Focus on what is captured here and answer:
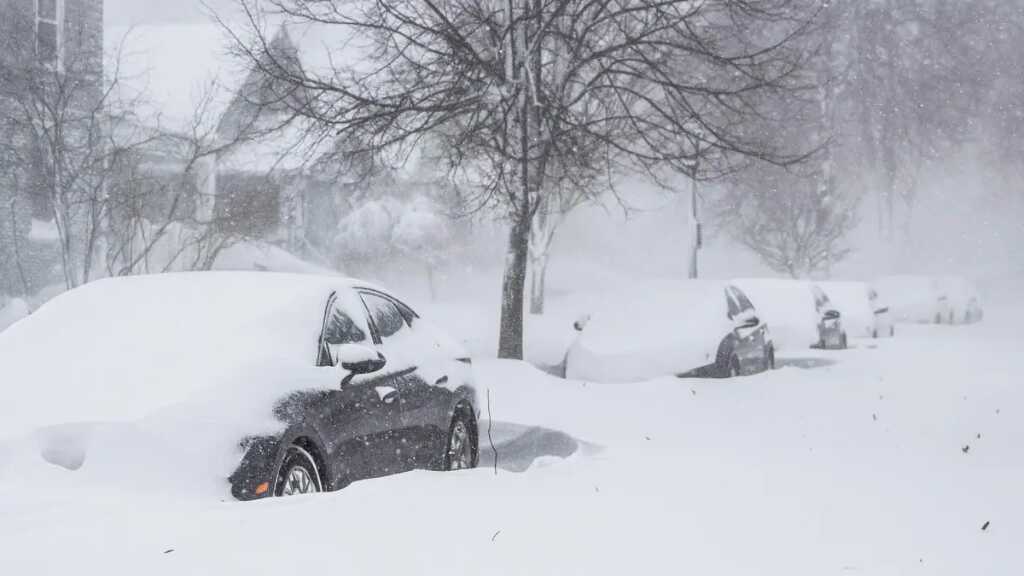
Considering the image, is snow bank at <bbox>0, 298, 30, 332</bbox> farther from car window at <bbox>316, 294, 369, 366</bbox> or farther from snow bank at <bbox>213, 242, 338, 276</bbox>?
car window at <bbox>316, 294, 369, 366</bbox>

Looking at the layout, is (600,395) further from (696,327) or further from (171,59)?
(171,59)

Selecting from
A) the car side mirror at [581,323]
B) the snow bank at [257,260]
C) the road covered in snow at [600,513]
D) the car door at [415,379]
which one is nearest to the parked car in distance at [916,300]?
the snow bank at [257,260]

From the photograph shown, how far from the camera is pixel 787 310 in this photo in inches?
840

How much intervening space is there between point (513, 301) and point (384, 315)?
960cm

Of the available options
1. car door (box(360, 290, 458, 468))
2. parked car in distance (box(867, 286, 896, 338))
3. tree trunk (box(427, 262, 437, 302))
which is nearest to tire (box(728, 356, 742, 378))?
car door (box(360, 290, 458, 468))

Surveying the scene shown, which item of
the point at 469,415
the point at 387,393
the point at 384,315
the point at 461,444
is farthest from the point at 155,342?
the point at 469,415

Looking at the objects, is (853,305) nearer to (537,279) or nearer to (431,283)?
(537,279)

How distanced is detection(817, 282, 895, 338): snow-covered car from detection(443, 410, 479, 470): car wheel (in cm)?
1893

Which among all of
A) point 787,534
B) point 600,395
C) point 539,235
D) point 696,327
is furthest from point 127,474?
point 539,235

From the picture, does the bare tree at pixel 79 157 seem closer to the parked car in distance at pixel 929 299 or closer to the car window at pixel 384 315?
the car window at pixel 384 315

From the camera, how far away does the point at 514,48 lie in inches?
601

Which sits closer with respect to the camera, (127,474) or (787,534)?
(127,474)

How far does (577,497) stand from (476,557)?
1519 millimetres

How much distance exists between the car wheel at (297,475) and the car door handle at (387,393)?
802mm
